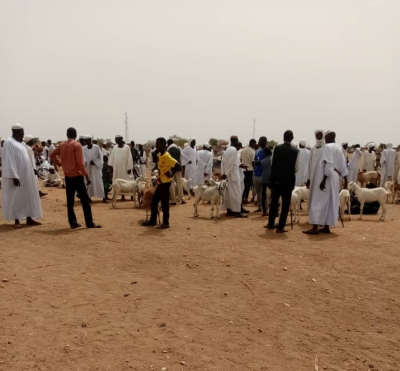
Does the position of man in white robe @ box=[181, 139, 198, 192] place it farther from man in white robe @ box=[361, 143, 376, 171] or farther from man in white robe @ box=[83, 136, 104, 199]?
man in white robe @ box=[361, 143, 376, 171]

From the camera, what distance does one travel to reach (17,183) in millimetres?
8211

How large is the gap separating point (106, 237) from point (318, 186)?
4.39 m

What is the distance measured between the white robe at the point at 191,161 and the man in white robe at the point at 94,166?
3536 millimetres

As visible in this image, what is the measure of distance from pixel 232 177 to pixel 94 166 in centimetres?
468

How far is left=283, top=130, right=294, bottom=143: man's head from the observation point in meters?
8.10

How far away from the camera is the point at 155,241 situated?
7.40 metres

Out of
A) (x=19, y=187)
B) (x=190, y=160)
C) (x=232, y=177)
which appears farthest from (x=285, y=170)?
(x=190, y=160)

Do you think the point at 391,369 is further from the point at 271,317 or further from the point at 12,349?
the point at 12,349

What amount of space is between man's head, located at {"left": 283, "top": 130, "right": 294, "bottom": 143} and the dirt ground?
1.93 m

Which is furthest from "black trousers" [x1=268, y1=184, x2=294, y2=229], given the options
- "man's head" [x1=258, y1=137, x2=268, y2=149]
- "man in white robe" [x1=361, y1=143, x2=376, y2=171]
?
"man in white robe" [x1=361, y1=143, x2=376, y2=171]

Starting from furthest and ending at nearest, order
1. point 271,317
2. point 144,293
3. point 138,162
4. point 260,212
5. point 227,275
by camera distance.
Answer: point 138,162
point 260,212
point 227,275
point 144,293
point 271,317

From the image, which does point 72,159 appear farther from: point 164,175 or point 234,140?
point 234,140

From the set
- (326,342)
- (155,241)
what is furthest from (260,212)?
(326,342)

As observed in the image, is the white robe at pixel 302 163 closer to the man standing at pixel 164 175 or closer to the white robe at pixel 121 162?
the man standing at pixel 164 175
